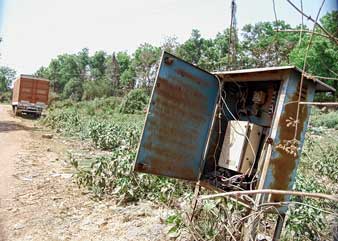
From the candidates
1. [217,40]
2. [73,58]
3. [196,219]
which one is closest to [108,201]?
[196,219]

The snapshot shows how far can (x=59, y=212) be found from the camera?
4.77m

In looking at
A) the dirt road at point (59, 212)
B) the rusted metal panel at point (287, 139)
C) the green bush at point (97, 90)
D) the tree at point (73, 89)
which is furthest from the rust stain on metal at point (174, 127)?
the tree at point (73, 89)

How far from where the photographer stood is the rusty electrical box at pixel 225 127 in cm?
295

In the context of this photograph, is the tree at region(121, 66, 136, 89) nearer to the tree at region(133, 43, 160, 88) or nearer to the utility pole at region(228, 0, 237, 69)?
the tree at region(133, 43, 160, 88)

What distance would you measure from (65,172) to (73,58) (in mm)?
51103

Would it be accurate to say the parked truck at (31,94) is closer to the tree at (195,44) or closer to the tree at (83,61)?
the tree at (195,44)

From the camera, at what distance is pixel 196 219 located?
3.62 meters

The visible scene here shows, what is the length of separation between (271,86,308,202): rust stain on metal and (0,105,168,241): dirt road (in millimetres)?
1438

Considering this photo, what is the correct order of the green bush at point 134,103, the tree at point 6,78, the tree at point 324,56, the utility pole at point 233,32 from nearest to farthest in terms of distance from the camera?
the tree at point 324,56, the utility pole at point 233,32, the green bush at point 134,103, the tree at point 6,78

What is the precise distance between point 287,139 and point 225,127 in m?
1.00

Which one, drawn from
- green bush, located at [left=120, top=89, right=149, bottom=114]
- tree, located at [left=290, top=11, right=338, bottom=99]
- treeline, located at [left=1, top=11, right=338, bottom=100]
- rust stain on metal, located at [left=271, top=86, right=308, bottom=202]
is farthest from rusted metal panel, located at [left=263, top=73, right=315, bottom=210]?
green bush, located at [left=120, top=89, right=149, bottom=114]

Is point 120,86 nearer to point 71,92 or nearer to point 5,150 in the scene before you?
point 71,92

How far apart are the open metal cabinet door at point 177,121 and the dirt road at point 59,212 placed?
100cm

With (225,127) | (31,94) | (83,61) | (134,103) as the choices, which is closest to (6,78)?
(83,61)
